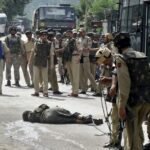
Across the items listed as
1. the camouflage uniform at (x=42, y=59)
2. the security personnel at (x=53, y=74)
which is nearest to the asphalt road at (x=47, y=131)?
the camouflage uniform at (x=42, y=59)

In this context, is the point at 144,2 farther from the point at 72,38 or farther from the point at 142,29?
the point at 72,38

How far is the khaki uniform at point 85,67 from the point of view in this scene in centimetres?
1769

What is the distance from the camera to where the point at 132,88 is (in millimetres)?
7574

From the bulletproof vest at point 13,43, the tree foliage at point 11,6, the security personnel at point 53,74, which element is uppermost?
the bulletproof vest at point 13,43

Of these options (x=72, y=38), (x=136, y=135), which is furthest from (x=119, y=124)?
(x=72, y=38)

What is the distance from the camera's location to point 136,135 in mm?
7676

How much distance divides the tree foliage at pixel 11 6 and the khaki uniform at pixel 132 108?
291ft

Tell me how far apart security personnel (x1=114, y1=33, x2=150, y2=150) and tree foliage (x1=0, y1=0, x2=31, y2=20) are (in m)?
88.7

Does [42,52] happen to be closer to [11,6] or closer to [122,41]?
[122,41]

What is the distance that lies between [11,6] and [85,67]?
82.4 m

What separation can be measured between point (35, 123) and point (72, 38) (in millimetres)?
5278

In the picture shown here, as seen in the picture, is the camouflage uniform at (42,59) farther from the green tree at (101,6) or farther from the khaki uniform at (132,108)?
the green tree at (101,6)

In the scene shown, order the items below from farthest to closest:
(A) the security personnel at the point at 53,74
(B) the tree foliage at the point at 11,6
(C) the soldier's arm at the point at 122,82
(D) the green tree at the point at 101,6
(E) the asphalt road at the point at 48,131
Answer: (B) the tree foliage at the point at 11,6 → (D) the green tree at the point at 101,6 → (A) the security personnel at the point at 53,74 → (E) the asphalt road at the point at 48,131 → (C) the soldier's arm at the point at 122,82

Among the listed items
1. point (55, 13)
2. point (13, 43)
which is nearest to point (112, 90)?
point (13, 43)
